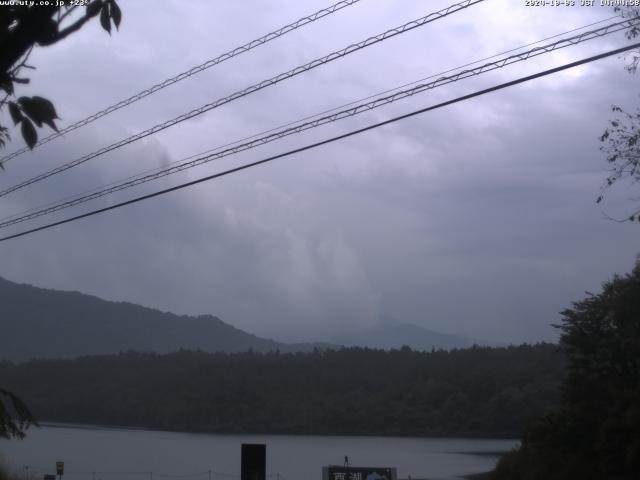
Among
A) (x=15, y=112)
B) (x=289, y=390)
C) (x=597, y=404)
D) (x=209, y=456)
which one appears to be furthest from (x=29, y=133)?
(x=289, y=390)

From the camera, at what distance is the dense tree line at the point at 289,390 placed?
86562mm

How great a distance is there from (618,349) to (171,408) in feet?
306

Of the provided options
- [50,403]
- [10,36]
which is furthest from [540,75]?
[50,403]

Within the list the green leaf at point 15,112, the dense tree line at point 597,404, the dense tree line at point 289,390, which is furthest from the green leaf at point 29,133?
the dense tree line at point 289,390

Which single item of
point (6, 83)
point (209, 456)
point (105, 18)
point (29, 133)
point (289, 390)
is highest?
point (289, 390)

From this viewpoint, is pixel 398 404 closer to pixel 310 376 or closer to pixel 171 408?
pixel 310 376

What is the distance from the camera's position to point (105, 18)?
443 cm

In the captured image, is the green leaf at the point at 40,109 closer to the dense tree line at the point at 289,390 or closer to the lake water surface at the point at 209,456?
the lake water surface at the point at 209,456

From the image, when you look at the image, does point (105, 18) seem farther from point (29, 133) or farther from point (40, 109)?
point (29, 133)

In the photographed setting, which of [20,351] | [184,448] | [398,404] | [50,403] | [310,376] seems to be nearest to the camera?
[184,448]

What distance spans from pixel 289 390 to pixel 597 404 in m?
92.1

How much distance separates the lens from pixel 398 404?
9788cm

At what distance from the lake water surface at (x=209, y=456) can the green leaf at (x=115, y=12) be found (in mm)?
36374

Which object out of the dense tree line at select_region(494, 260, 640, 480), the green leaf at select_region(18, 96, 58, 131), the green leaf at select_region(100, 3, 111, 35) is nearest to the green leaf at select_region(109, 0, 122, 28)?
the green leaf at select_region(100, 3, 111, 35)
